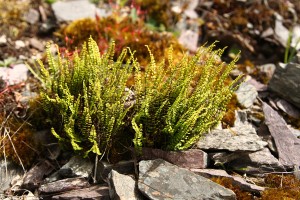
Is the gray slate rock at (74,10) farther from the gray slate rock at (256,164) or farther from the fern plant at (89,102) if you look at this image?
the gray slate rock at (256,164)

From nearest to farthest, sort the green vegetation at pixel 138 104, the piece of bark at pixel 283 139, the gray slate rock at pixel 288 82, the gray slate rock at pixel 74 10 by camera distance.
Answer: the green vegetation at pixel 138 104
the piece of bark at pixel 283 139
the gray slate rock at pixel 288 82
the gray slate rock at pixel 74 10

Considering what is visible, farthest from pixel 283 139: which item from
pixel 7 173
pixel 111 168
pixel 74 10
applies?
pixel 74 10

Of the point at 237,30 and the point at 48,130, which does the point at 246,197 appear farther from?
the point at 237,30

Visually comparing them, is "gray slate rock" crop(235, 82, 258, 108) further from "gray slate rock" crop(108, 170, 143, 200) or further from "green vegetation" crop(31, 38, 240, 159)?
"gray slate rock" crop(108, 170, 143, 200)

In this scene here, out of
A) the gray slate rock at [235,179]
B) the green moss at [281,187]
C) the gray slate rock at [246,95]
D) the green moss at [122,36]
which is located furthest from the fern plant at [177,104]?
the green moss at [122,36]

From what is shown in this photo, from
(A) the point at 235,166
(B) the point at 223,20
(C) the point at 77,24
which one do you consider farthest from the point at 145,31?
(A) the point at 235,166

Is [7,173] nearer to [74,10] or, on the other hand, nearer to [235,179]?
[235,179]

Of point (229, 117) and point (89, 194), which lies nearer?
point (89, 194)

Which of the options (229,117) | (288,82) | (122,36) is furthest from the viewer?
(122,36)
